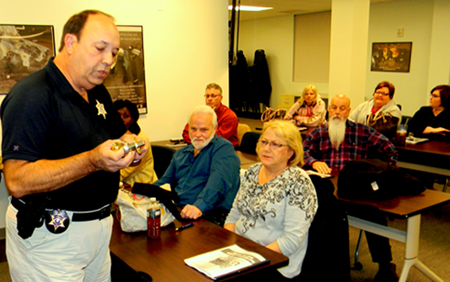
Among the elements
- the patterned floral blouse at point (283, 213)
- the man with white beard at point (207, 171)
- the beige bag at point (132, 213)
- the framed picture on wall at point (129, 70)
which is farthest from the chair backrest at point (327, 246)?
the framed picture on wall at point (129, 70)

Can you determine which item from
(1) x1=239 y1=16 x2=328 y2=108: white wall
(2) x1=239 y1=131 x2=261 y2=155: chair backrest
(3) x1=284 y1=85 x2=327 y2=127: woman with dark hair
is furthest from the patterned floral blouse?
(1) x1=239 y1=16 x2=328 y2=108: white wall

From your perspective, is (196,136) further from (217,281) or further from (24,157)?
(24,157)

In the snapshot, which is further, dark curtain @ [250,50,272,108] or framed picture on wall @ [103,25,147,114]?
dark curtain @ [250,50,272,108]

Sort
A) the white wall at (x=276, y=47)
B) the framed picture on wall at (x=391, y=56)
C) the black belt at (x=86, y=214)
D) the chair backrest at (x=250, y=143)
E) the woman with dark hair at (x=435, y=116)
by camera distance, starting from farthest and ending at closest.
A: 1. the white wall at (x=276, y=47)
2. the framed picture on wall at (x=391, y=56)
3. the woman with dark hair at (x=435, y=116)
4. the chair backrest at (x=250, y=143)
5. the black belt at (x=86, y=214)

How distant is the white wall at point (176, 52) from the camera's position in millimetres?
4656

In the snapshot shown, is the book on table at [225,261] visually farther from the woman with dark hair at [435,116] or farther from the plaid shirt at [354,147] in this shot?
the woman with dark hair at [435,116]

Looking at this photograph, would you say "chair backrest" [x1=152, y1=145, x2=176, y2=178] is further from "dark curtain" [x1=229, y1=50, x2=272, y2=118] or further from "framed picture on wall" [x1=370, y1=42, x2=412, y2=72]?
"dark curtain" [x1=229, y1=50, x2=272, y2=118]

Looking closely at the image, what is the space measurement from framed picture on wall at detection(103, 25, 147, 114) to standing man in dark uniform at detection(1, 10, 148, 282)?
311 cm

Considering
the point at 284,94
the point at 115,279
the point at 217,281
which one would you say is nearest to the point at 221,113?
the point at 115,279

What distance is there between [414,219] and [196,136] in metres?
1.57

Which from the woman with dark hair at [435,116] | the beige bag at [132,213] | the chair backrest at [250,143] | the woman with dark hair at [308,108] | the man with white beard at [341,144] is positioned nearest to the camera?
the beige bag at [132,213]

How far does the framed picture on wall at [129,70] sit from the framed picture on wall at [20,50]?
75 cm

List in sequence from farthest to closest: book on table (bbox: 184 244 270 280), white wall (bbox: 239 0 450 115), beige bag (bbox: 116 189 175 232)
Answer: white wall (bbox: 239 0 450 115) → beige bag (bbox: 116 189 175 232) → book on table (bbox: 184 244 270 280)

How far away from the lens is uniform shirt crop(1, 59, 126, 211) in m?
1.25
